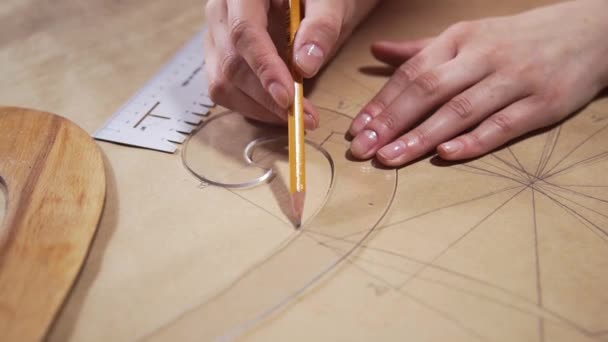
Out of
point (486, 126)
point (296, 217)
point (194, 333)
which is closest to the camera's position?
point (194, 333)

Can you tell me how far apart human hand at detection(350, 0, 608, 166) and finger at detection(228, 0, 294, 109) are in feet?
0.58

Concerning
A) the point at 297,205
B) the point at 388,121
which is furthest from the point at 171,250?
the point at 388,121

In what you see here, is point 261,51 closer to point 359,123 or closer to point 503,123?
point 359,123

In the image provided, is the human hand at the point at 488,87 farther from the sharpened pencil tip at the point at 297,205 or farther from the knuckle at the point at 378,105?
the sharpened pencil tip at the point at 297,205

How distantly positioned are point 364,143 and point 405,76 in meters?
0.19

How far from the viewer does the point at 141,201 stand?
2.76 feet

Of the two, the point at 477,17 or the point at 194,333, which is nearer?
the point at 194,333

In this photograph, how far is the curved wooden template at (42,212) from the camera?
65 cm

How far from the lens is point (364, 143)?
88cm

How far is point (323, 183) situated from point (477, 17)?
0.73 m

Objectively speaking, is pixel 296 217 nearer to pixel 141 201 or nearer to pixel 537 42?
pixel 141 201

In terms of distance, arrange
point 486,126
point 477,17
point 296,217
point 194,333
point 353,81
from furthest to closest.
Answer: point 477,17
point 353,81
point 486,126
point 296,217
point 194,333

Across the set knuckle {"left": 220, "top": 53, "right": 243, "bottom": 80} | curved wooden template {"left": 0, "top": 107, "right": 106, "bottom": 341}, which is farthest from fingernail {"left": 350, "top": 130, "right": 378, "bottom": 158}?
curved wooden template {"left": 0, "top": 107, "right": 106, "bottom": 341}

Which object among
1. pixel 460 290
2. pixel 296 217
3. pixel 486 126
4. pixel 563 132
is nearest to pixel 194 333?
pixel 296 217
